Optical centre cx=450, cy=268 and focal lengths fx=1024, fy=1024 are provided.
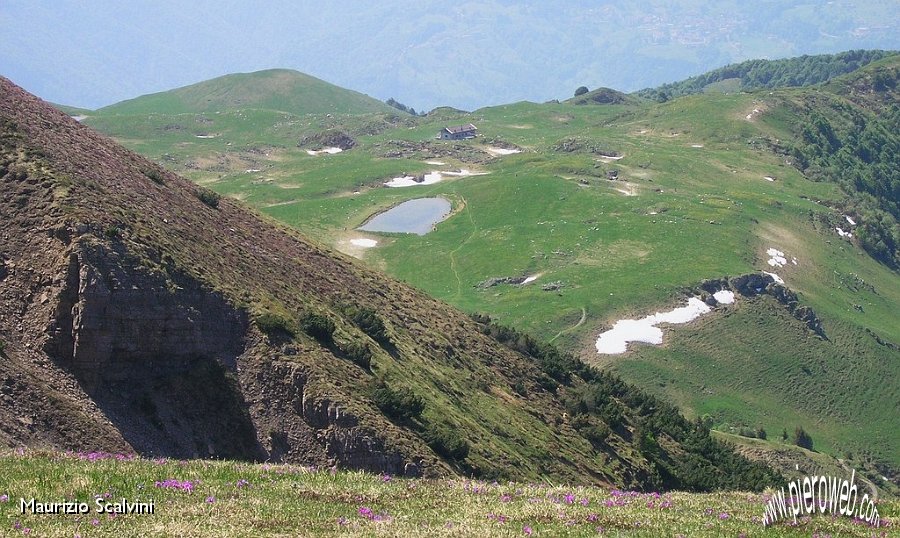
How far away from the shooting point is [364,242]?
130m

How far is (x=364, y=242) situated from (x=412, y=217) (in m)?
15.1

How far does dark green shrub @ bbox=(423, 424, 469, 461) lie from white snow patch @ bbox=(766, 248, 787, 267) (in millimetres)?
92634

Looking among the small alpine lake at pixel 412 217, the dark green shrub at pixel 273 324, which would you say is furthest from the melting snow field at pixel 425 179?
the dark green shrub at pixel 273 324

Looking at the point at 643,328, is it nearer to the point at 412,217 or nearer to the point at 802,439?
the point at 802,439

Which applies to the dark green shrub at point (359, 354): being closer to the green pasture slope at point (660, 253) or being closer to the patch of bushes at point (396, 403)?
the patch of bushes at point (396, 403)

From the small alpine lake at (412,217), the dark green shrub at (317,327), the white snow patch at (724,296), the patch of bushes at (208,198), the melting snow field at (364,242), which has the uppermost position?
the patch of bushes at (208,198)

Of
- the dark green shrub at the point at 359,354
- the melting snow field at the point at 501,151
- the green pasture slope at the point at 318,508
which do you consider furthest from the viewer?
the melting snow field at the point at 501,151

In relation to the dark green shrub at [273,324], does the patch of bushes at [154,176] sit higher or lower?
higher

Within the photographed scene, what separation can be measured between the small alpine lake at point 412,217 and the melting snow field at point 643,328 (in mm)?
39433

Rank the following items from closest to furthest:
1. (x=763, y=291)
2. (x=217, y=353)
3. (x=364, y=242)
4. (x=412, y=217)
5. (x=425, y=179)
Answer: (x=217, y=353) < (x=763, y=291) < (x=364, y=242) < (x=412, y=217) < (x=425, y=179)

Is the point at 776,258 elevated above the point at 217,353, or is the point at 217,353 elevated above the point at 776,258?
the point at 217,353

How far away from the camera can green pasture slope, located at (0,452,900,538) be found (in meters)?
18.8

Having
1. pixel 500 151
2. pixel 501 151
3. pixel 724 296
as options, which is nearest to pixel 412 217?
pixel 724 296

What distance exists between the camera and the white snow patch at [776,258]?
125 metres
